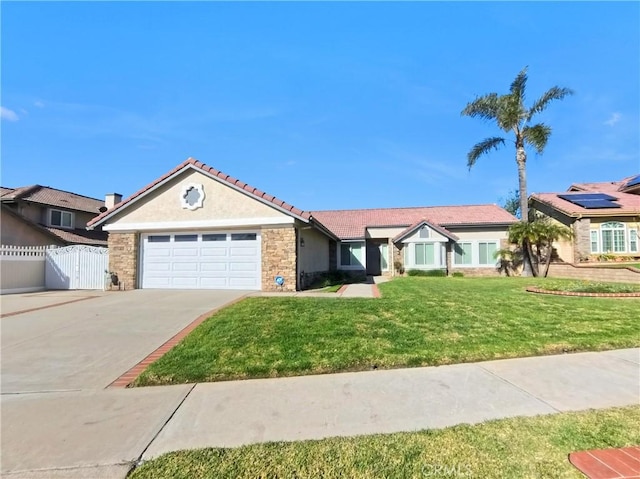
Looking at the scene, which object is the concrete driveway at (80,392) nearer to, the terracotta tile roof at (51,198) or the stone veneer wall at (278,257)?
the stone veneer wall at (278,257)

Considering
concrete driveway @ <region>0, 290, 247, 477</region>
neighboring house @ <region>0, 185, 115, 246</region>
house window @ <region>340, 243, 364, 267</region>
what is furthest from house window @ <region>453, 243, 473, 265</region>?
neighboring house @ <region>0, 185, 115, 246</region>

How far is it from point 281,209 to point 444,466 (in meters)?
11.3

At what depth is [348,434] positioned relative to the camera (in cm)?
345

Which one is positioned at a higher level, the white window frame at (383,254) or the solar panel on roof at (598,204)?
the solar panel on roof at (598,204)

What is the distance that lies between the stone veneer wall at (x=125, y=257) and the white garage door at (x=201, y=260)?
33 centimetres

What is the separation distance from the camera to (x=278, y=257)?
13625mm

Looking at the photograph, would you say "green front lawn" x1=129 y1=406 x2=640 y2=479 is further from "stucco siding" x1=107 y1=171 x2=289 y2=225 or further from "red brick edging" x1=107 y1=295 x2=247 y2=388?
"stucco siding" x1=107 y1=171 x2=289 y2=225

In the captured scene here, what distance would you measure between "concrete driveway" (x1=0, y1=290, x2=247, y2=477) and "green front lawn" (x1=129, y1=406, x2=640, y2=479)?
2.27ft

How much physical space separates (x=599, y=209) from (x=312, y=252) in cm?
1790

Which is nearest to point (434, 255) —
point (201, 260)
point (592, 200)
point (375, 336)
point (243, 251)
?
point (592, 200)

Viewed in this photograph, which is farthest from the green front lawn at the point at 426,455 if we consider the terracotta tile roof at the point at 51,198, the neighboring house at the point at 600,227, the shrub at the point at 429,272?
the terracotta tile roof at the point at 51,198

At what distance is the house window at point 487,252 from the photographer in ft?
79.8

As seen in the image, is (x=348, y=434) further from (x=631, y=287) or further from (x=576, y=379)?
(x=631, y=287)

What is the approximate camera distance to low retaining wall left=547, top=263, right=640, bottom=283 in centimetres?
1530
